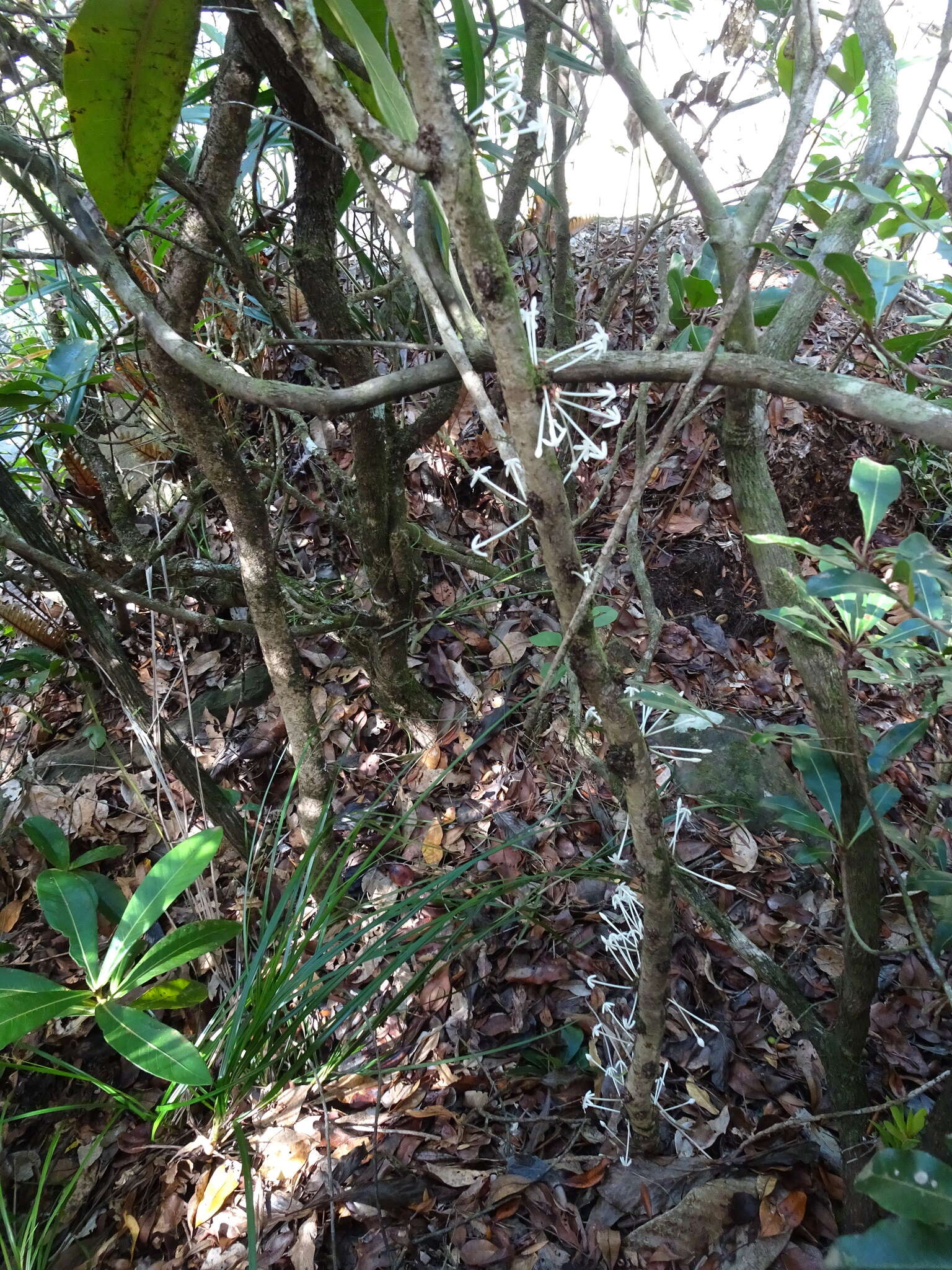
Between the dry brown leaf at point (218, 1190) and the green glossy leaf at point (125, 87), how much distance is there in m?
1.63

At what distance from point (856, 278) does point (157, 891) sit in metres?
1.39

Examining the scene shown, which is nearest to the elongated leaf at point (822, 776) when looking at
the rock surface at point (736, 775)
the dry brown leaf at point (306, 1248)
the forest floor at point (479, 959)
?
the forest floor at point (479, 959)

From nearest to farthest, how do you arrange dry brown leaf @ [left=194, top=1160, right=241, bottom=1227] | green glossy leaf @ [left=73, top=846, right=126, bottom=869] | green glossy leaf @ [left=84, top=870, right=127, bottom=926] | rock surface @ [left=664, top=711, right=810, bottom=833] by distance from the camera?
1. dry brown leaf @ [left=194, top=1160, right=241, bottom=1227]
2. green glossy leaf @ [left=84, top=870, right=127, bottom=926]
3. green glossy leaf @ [left=73, top=846, right=126, bottom=869]
4. rock surface @ [left=664, top=711, right=810, bottom=833]

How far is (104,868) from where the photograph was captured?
6.14 ft

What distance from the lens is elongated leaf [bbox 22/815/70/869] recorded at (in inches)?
59.7

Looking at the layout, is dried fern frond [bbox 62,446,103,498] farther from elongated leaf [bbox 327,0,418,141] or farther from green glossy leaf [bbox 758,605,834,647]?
green glossy leaf [bbox 758,605,834,647]

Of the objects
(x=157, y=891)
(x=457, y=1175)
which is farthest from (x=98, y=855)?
(x=457, y=1175)

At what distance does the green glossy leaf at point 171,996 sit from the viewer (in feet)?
4.14

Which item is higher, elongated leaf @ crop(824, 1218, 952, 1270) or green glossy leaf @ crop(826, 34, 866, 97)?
green glossy leaf @ crop(826, 34, 866, 97)

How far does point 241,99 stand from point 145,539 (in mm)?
1130

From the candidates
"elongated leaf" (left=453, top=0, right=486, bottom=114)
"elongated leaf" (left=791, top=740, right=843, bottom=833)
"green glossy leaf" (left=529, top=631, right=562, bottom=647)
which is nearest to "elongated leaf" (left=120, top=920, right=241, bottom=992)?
"green glossy leaf" (left=529, top=631, right=562, bottom=647)

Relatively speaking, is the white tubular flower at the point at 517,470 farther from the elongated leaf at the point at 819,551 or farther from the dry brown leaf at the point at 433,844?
the dry brown leaf at the point at 433,844

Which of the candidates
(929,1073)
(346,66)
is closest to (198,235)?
(346,66)

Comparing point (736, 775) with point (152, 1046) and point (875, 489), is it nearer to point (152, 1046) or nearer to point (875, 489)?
point (875, 489)
